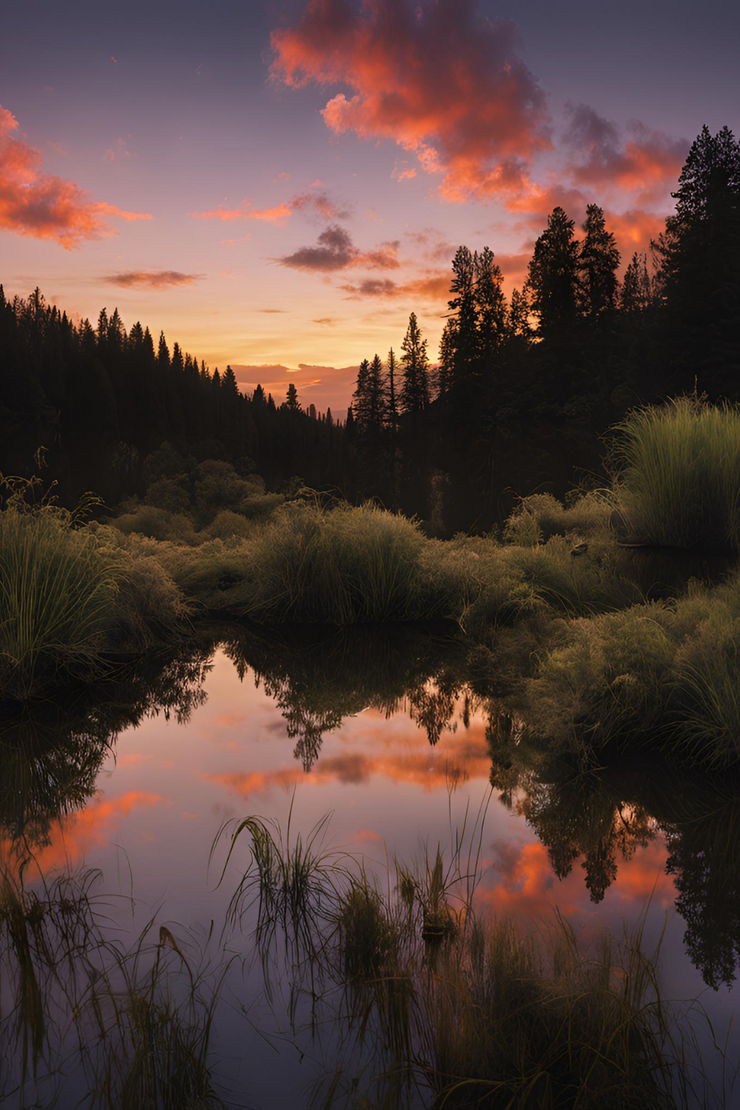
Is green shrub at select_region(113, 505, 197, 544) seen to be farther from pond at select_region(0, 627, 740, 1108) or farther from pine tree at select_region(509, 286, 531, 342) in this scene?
pine tree at select_region(509, 286, 531, 342)

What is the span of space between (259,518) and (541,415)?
23.2 m

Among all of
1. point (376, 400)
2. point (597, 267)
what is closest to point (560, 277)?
point (597, 267)

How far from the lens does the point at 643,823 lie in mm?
2961

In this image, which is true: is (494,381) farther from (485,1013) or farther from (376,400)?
(485,1013)

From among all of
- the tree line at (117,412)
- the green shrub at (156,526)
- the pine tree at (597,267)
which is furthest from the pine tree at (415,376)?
the green shrub at (156,526)

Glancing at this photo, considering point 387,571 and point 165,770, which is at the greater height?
point 387,571

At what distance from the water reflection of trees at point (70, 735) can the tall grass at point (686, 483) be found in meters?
4.14

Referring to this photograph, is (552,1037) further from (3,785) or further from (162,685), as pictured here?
(162,685)

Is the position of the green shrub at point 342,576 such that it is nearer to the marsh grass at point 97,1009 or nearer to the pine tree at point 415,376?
the marsh grass at point 97,1009

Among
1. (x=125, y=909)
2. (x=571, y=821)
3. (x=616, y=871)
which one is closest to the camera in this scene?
(x=125, y=909)

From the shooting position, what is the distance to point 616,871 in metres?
2.59

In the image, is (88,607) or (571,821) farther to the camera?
(88,607)

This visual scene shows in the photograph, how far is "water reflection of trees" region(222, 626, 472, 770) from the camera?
4430mm

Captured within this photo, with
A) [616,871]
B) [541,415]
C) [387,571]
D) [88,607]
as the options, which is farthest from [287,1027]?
[541,415]
